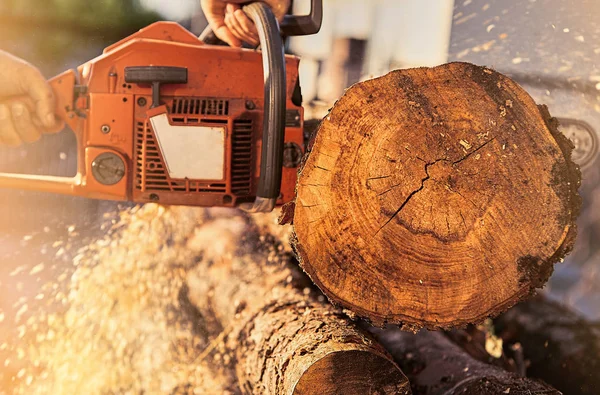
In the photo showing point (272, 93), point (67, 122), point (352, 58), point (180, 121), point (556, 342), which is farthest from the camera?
point (352, 58)

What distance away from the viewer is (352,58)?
286cm

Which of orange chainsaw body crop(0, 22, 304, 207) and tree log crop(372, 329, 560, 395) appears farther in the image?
orange chainsaw body crop(0, 22, 304, 207)

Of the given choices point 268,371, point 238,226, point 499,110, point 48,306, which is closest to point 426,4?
point 238,226

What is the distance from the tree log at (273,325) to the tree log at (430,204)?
22 cm

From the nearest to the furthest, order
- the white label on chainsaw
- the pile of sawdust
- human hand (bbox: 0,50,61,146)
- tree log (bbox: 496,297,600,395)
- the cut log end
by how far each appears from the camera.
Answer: the cut log end < the white label on chainsaw < human hand (bbox: 0,50,61,146) < tree log (bbox: 496,297,600,395) < the pile of sawdust

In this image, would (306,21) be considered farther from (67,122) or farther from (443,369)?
(443,369)

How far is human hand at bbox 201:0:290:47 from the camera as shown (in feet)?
5.29

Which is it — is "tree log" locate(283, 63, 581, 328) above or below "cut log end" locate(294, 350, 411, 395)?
above

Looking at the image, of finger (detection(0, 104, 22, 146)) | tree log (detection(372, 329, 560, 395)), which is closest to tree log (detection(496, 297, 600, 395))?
tree log (detection(372, 329, 560, 395))

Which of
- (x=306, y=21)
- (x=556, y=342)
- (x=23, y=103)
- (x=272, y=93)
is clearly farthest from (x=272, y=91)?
(x=556, y=342)

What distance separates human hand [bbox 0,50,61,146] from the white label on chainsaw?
461 millimetres

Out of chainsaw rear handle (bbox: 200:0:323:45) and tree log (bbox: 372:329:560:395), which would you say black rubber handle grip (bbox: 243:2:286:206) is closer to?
chainsaw rear handle (bbox: 200:0:323:45)

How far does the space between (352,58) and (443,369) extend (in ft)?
6.43

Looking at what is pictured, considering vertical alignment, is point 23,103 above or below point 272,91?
below
